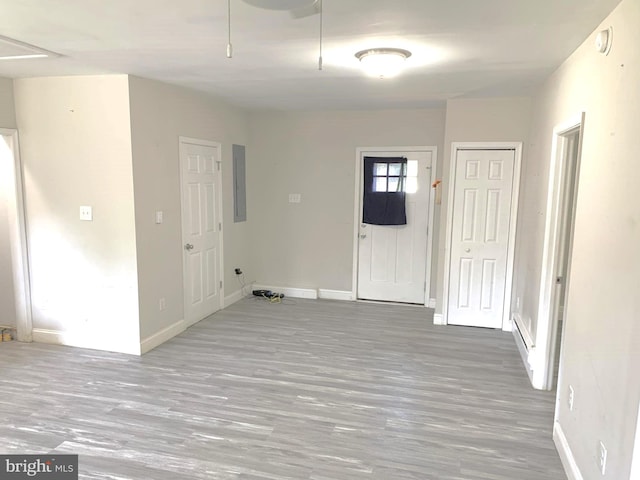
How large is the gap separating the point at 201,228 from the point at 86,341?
159cm

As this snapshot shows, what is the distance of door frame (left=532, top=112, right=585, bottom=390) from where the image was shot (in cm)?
313

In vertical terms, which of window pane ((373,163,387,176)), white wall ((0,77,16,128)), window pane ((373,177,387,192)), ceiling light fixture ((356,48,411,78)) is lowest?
window pane ((373,177,387,192))

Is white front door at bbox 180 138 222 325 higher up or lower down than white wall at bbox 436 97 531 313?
lower down

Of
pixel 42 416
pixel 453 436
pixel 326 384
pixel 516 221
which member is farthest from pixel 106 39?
pixel 516 221

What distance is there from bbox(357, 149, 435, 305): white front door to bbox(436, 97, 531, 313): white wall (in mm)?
736

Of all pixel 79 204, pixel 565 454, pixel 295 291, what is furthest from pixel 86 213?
pixel 565 454

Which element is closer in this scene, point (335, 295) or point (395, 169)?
point (395, 169)

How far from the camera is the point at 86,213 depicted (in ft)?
12.8

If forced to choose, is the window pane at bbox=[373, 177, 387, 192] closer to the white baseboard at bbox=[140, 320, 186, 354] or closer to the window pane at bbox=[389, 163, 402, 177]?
the window pane at bbox=[389, 163, 402, 177]

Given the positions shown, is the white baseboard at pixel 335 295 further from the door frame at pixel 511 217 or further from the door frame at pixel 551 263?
the door frame at pixel 551 263

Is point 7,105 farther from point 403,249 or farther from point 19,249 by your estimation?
point 403,249

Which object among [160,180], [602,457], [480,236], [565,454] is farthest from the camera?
[480,236]

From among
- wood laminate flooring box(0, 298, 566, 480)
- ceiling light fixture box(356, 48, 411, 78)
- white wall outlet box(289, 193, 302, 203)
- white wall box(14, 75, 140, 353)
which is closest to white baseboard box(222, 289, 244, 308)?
wood laminate flooring box(0, 298, 566, 480)

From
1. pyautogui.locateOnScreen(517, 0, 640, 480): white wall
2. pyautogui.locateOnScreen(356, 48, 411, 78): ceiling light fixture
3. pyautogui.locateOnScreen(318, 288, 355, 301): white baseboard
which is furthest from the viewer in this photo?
pyautogui.locateOnScreen(318, 288, 355, 301): white baseboard
